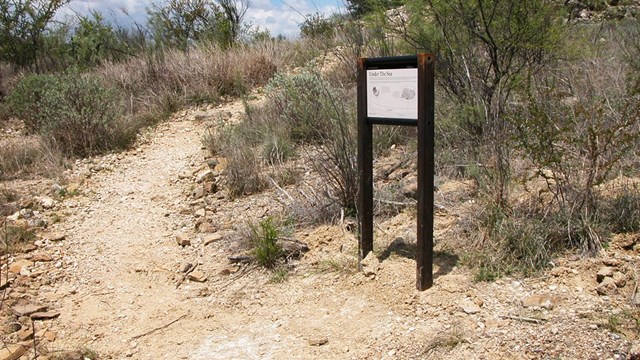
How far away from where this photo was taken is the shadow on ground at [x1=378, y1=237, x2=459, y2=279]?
12.0 ft

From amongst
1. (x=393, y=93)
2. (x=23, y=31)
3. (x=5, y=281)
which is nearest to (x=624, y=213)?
(x=393, y=93)

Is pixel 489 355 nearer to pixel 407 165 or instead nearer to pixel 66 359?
pixel 66 359

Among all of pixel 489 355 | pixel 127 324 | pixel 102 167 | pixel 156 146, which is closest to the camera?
pixel 489 355

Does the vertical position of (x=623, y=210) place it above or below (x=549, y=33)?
below

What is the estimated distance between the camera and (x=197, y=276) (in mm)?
4410

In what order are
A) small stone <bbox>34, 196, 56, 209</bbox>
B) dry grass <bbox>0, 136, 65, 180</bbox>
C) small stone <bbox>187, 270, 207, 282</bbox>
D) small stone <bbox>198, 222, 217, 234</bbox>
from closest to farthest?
1. small stone <bbox>187, 270, 207, 282</bbox>
2. small stone <bbox>198, 222, 217, 234</bbox>
3. small stone <bbox>34, 196, 56, 209</bbox>
4. dry grass <bbox>0, 136, 65, 180</bbox>

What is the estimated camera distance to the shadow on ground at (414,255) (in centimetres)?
364

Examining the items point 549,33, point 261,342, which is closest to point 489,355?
point 261,342

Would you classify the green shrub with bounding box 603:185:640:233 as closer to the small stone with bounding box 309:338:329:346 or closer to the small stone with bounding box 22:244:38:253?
the small stone with bounding box 309:338:329:346

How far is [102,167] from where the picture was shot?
731 cm

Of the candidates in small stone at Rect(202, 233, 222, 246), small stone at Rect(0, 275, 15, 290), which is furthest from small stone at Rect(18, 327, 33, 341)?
small stone at Rect(202, 233, 222, 246)

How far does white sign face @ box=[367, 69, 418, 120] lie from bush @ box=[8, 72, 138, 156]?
5.35 m

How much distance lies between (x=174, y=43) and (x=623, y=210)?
1264 cm

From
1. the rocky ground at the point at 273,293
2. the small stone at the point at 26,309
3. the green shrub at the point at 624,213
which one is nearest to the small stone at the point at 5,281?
the rocky ground at the point at 273,293
